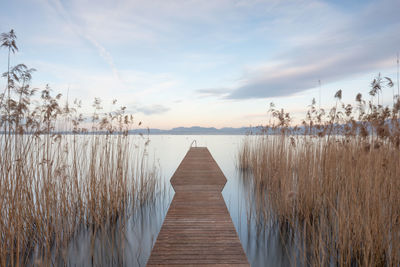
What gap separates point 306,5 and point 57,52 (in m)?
9.75

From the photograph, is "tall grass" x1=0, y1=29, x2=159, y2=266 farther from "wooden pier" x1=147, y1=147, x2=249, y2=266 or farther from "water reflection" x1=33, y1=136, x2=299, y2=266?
"wooden pier" x1=147, y1=147, x2=249, y2=266

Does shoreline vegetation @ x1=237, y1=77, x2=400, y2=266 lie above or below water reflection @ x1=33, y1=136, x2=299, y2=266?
above

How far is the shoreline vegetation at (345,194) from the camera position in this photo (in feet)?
5.86

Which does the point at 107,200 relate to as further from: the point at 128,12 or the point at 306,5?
the point at 306,5

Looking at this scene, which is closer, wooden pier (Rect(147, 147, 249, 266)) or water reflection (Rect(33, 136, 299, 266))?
wooden pier (Rect(147, 147, 249, 266))

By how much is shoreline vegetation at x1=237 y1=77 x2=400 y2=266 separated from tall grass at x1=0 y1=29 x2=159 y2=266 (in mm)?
2362

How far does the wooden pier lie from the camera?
1691mm

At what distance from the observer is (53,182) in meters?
2.46

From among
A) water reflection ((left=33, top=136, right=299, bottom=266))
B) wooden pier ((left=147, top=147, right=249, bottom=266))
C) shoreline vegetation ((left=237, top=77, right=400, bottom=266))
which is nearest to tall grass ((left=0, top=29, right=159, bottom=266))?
water reflection ((left=33, top=136, right=299, bottom=266))

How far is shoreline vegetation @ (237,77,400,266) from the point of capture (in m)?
1.79

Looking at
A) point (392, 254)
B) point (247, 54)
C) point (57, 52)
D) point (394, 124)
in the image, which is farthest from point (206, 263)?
point (247, 54)

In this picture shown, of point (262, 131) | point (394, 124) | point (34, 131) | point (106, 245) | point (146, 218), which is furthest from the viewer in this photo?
point (262, 131)

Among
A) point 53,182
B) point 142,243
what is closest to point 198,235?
point 142,243

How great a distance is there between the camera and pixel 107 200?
3.09 m
